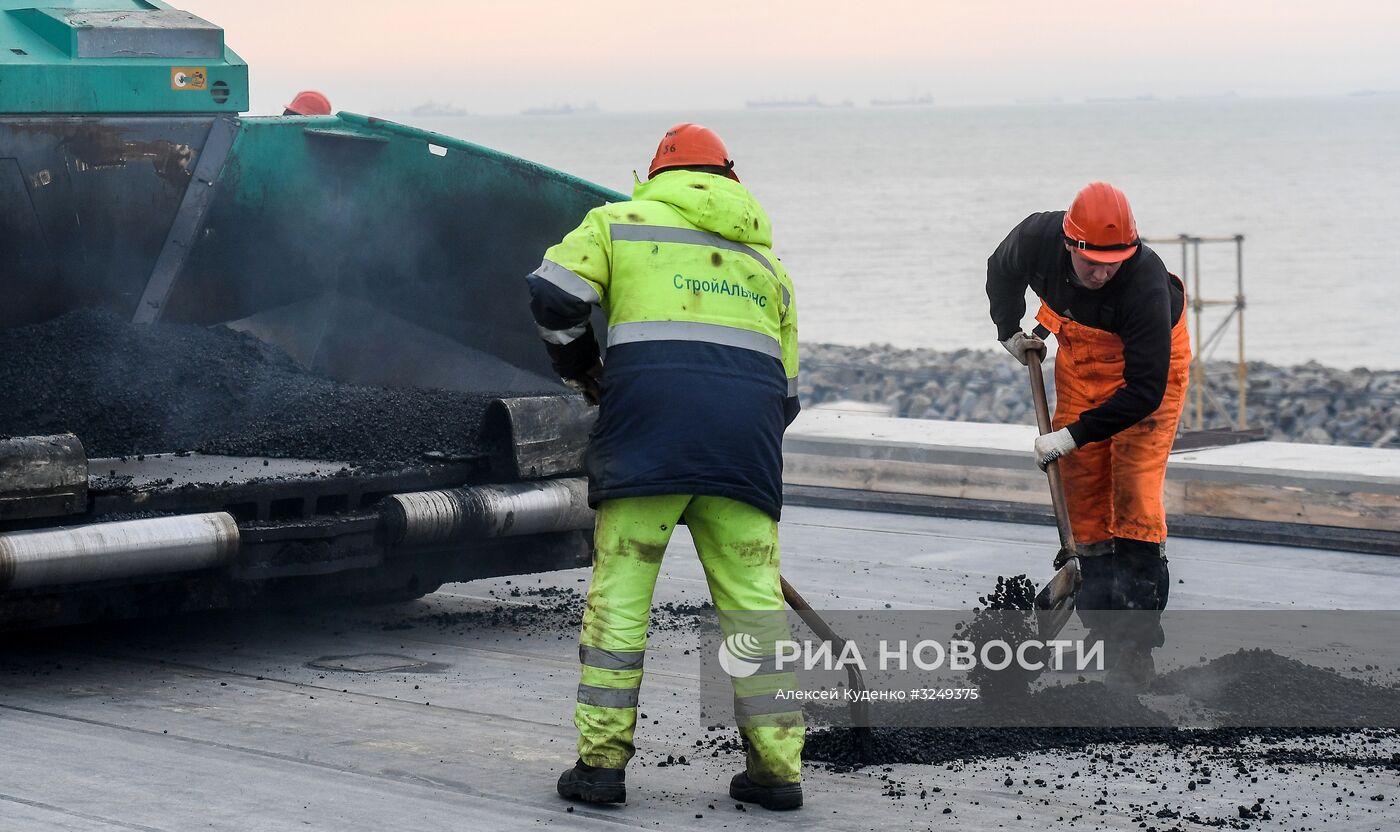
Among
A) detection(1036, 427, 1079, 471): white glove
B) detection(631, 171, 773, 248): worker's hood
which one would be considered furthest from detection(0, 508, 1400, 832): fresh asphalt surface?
detection(631, 171, 773, 248): worker's hood

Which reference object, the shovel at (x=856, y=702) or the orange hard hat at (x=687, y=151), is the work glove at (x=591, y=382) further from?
the shovel at (x=856, y=702)

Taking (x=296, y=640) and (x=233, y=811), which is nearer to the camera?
(x=233, y=811)

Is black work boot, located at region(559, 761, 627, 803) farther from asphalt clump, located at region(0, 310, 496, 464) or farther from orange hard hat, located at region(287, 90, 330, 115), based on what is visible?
orange hard hat, located at region(287, 90, 330, 115)

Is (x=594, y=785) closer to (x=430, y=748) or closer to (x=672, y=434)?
(x=430, y=748)

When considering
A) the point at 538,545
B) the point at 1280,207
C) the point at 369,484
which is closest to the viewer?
the point at 369,484

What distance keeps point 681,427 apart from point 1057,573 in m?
1.71

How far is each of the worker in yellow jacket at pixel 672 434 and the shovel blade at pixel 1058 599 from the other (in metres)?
1.34

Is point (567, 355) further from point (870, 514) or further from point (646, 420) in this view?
point (870, 514)

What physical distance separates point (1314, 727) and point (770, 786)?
1.76 metres

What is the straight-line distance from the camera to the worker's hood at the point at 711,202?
4.62 metres

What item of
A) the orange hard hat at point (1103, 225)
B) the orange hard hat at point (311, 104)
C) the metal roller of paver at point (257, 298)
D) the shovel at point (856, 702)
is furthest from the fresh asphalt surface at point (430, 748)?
the orange hard hat at point (311, 104)

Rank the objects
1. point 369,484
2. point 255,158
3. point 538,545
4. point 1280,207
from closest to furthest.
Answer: point 369,484
point 538,545
point 255,158
point 1280,207

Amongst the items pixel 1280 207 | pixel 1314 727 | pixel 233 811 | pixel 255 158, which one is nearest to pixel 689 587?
pixel 255 158

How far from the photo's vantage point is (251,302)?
300 inches
